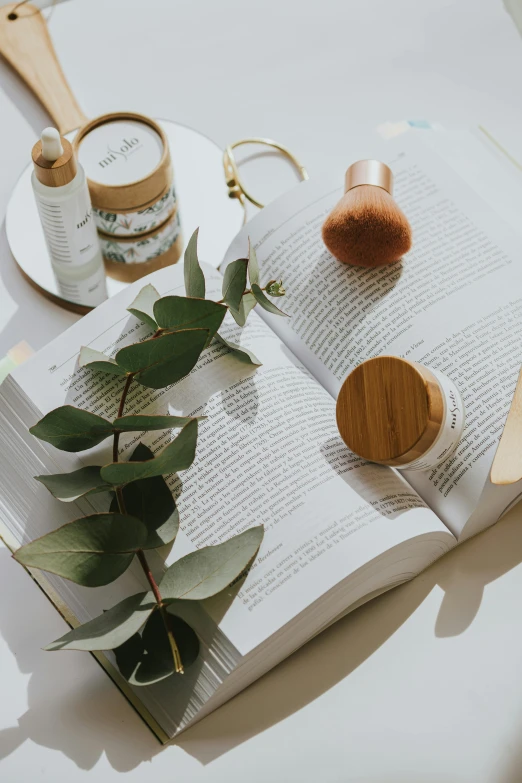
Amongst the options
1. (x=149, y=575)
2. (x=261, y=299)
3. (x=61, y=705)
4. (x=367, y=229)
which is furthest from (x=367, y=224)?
(x=61, y=705)

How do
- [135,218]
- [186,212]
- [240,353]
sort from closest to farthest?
[240,353] < [135,218] < [186,212]

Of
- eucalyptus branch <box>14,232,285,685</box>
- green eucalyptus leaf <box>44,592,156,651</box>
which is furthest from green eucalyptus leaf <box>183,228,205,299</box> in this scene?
green eucalyptus leaf <box>44,592,156,651</box>

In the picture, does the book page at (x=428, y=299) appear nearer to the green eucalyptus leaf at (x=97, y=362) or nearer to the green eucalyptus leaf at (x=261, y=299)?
the green eucalyptus leaf at (x=261, y=299)

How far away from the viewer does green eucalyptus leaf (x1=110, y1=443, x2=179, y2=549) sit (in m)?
0.55

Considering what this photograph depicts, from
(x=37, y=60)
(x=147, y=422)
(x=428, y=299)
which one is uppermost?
(x=37, y=60)

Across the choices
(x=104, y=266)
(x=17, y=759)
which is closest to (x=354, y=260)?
(x=104, y=266)

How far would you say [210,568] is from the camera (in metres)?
0.52

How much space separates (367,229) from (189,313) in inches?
7.3

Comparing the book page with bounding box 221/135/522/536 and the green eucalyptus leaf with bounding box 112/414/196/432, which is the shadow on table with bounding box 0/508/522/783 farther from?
the green eucalyptus leaf with bounding box 112/414/196/432

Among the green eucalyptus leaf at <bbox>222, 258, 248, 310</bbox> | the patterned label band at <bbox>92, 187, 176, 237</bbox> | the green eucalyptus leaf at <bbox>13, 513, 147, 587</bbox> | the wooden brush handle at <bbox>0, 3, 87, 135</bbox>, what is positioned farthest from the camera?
the wooden brush handle at <bbox>0, 3, 87, 135</bbox>

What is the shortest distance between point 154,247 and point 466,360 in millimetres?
321

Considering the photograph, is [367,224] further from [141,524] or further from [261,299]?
[141,524]

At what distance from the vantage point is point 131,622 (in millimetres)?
511

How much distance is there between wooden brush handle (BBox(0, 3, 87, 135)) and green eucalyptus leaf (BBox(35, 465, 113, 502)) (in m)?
0.42
